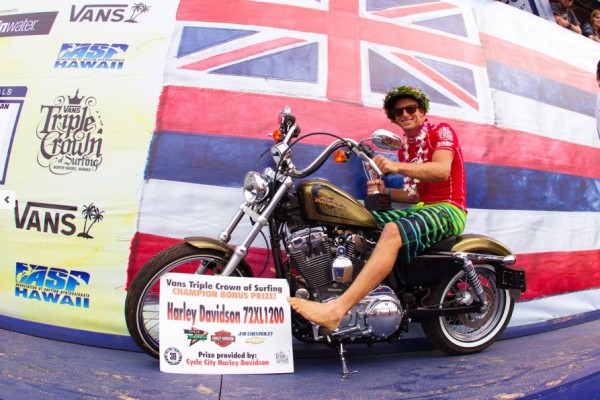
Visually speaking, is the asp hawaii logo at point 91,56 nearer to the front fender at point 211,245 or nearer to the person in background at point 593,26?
the front fender at point 211,245

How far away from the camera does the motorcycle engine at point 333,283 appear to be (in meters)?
2.63

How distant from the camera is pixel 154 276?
2482mm

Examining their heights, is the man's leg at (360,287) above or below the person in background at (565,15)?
below

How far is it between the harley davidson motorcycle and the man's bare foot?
0.14m

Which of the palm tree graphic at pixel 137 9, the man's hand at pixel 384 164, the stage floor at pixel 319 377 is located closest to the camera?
the stage floor at pixel 319 377

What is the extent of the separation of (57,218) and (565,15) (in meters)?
4.81

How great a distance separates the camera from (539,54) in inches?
164

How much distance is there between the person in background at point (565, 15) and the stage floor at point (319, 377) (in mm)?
3143

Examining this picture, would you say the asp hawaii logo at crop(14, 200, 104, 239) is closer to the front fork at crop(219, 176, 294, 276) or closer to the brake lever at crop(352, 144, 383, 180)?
the front fork at crop(219, 176, 294, 276)

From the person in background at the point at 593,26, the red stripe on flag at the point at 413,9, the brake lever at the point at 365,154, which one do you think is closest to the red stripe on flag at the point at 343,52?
the red stripe on flag at the point at 413,9

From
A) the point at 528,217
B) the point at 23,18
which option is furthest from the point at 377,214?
the point at 23,18

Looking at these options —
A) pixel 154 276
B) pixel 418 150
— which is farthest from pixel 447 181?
pixel 154 276

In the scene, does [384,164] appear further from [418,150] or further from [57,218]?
[57,218]

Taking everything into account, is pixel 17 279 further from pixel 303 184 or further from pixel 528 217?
pixel 528 217
